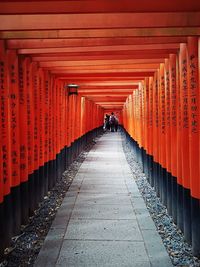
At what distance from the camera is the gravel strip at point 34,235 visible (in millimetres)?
4145

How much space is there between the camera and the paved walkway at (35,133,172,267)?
13.4ft

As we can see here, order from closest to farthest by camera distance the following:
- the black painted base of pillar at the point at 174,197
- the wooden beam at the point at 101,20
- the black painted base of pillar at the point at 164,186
Result: the wooden beam at the point at 101,20, the black painted base of pillar at the point at 174,197, the black painted base of pillar at the point at 164,186

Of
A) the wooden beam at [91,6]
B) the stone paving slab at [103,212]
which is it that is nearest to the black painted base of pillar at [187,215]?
the stone paving slab at [103,212]

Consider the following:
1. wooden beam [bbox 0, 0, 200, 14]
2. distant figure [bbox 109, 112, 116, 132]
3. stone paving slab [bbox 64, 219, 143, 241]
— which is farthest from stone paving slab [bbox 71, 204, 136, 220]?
distant figure [bbox 109, 112, 116, 132]

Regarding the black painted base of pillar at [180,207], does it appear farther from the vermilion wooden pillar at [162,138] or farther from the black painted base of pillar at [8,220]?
the black painted base of pillar at [8,220]

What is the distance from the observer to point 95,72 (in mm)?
7410

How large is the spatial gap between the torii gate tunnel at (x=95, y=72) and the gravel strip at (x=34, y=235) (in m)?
0.16

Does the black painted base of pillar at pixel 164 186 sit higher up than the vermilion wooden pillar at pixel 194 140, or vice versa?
the vermilion wooden pillar at pixel 194 140

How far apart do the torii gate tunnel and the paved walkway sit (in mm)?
546

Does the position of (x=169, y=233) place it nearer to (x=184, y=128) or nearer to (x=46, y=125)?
(x=184, y=128)

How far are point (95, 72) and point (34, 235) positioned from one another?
3933 mm

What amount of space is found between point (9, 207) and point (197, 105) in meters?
2.94

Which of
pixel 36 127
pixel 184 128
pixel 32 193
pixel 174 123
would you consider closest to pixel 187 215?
pixel 184 128

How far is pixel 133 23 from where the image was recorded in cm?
367
